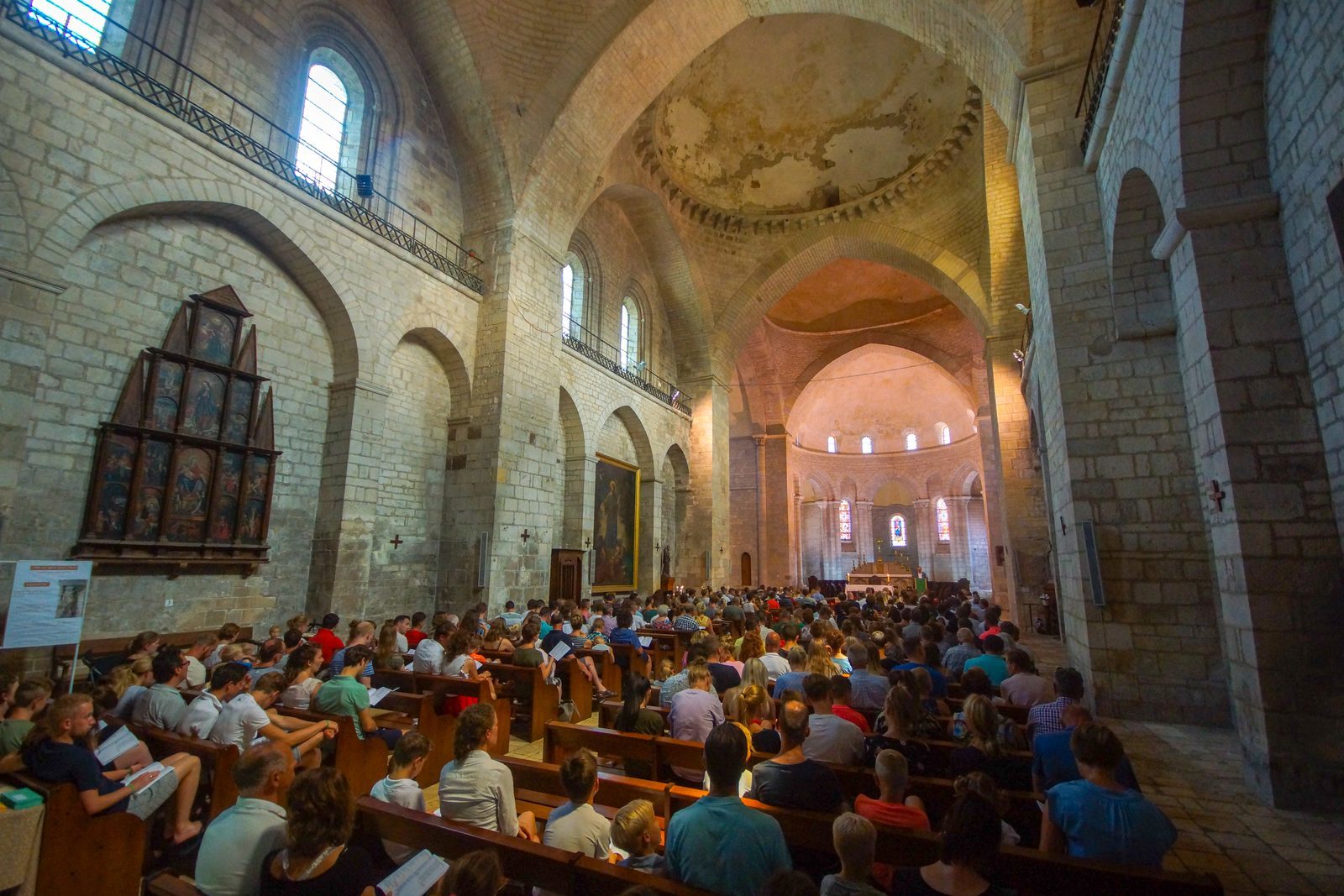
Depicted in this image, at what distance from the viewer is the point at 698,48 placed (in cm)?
1323

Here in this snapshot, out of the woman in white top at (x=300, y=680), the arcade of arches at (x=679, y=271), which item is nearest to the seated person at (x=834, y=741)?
the arcade of arches at (x=679, y=271)

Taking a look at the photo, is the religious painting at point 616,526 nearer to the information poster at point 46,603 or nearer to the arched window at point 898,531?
the information poster at point 46,603

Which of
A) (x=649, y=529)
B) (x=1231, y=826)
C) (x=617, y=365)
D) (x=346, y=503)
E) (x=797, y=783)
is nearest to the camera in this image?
(x=797, y=783)

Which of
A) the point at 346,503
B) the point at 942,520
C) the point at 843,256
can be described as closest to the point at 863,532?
the point at 942,520

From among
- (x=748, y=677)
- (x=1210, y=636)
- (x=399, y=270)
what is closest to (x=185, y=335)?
(x=399, y=270)

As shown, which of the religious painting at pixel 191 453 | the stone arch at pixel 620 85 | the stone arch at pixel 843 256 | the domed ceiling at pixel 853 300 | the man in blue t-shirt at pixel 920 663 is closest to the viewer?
the man in blue t-shirt at pixel 920 663

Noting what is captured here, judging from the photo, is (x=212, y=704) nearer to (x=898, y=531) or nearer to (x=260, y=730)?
(x=260, y=730)

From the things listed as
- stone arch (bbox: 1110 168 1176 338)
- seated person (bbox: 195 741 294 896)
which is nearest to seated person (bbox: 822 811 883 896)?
seated person (bbox: 195 741 294 896)

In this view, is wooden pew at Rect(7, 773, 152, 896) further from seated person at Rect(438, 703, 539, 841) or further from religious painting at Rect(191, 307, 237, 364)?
religious painting at Rect(191, 307, 237, 364)

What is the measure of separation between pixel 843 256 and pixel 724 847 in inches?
751

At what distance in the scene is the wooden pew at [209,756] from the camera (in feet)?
11.8

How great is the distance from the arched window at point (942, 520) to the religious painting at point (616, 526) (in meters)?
19.7

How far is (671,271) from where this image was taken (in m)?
18.7

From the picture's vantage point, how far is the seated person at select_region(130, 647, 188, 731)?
4.02 metres
